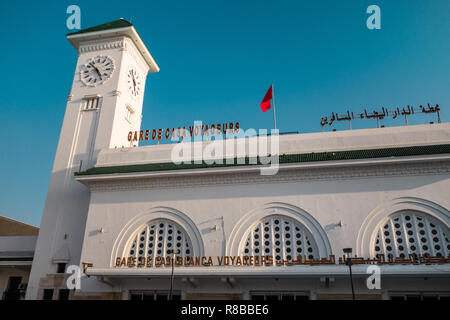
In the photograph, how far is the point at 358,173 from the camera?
20.2 metres

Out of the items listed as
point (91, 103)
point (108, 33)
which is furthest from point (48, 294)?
point (108, 33)

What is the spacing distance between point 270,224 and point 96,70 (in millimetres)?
20610

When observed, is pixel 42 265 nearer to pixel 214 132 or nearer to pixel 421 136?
pixel 214 132

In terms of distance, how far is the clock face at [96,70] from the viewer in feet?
99.1

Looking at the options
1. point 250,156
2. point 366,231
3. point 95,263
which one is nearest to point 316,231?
point 366,231

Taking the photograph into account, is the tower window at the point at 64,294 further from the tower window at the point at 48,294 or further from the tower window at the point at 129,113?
the tower window at the point at 129,113

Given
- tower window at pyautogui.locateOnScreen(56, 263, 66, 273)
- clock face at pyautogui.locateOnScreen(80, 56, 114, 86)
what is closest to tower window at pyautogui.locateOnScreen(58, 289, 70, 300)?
tower window at pyautogui.locateOnScreen(56, 263, 66, 273)

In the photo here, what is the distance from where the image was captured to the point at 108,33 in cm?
3111

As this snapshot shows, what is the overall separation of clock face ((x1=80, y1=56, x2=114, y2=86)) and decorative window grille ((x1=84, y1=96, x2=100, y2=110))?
1.40m

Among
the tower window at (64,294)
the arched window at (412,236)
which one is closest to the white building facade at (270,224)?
the arched window at (412,236)

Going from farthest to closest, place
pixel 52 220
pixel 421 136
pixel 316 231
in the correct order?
pixel 52 220 < pixel 421 136 < pixel 316 231

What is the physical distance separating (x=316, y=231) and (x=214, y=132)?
10.4 meters

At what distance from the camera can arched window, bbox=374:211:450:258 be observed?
1842 cm

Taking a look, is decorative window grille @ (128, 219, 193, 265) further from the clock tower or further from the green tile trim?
the clock tower
